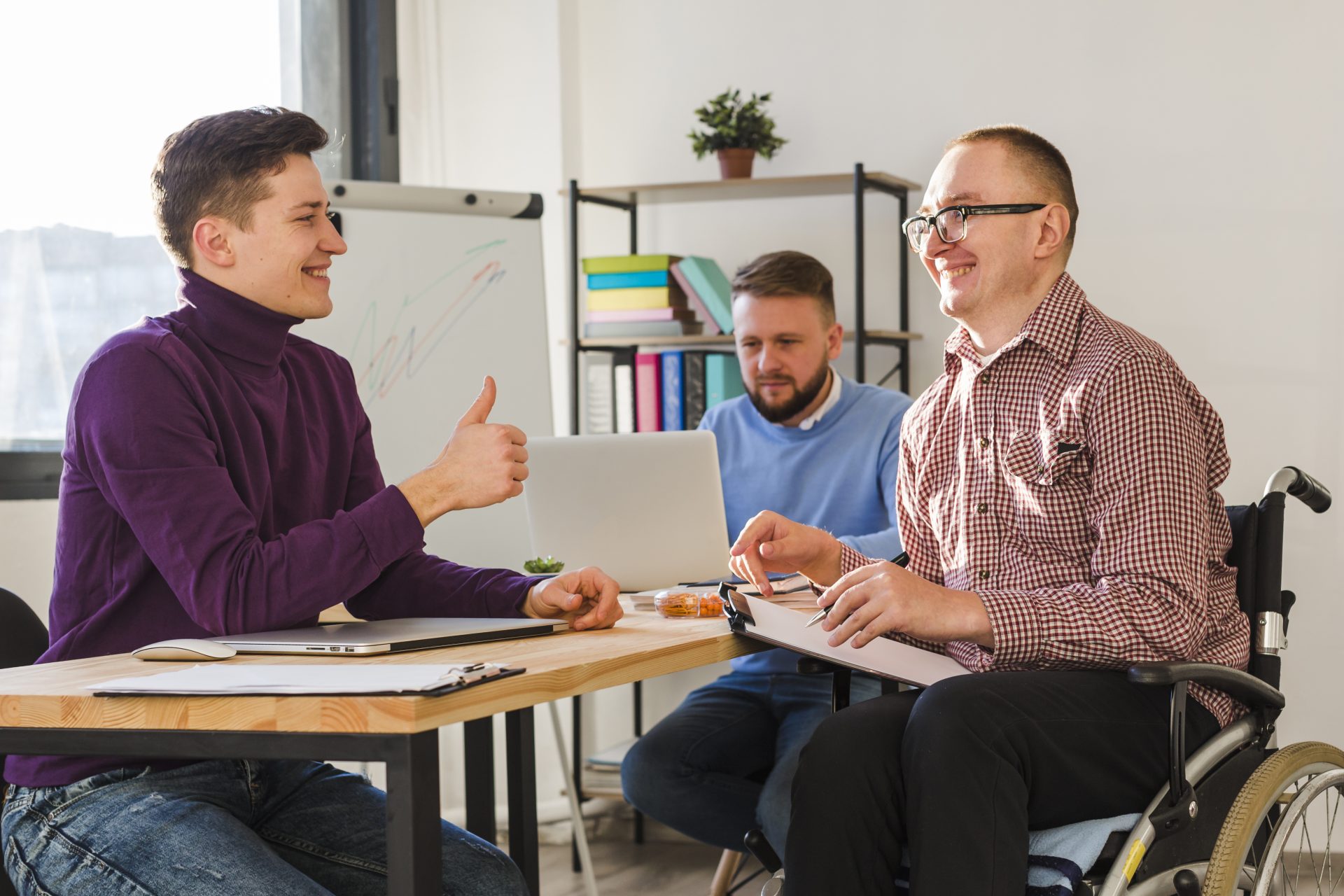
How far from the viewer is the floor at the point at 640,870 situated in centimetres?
305

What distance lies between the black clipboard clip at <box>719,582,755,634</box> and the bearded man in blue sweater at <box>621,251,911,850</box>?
707 millimetres

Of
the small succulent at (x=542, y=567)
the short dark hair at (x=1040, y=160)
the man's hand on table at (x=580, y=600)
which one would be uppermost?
the short dark hair at (x=1040, y=160)

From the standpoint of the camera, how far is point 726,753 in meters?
2.30

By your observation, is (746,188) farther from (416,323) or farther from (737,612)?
(737,612)

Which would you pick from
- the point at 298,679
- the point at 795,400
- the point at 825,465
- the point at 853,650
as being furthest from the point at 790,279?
the point at 298,679

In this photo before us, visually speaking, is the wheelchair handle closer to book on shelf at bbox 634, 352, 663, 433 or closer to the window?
book on shelf at bbox 634, 352, 663, 433

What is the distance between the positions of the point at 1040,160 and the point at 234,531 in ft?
3.88

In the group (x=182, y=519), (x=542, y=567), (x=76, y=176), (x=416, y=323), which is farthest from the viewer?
(x=416, y=323)

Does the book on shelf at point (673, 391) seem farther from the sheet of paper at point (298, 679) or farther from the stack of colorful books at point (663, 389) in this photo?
the sheet of paper at point (298, 679)

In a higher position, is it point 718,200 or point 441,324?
point 718,200

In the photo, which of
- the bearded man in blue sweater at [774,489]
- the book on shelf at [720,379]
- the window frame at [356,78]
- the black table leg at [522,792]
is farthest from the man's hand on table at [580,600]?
the window frame at [356,78]

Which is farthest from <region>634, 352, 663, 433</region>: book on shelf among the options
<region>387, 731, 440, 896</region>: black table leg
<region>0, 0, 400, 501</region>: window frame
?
<region>387, 731, 440, 896</region>: black table leg

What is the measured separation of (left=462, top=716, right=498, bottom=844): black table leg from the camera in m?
1.69

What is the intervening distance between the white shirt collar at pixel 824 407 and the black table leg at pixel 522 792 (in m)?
1.43
